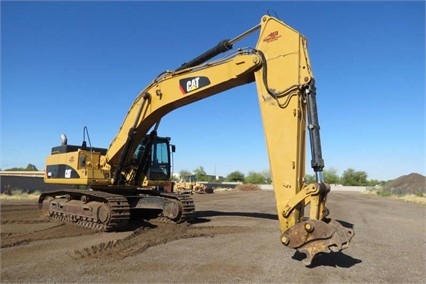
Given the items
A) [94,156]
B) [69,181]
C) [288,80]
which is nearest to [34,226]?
[69,181]

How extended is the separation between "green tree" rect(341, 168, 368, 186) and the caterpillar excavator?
382ft

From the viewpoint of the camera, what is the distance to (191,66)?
1182 cm

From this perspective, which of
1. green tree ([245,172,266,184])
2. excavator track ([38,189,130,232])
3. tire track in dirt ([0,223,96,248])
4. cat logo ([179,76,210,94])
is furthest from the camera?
green tree ([245,172,266,184])

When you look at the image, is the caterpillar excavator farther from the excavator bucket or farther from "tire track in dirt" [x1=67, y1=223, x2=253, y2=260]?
"tire track in dirt" [x1=67, y1=223, x2=253, y2=260]

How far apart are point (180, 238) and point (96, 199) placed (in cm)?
340

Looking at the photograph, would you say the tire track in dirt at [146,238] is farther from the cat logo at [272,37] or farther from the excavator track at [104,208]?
the cat logo at [272,37]

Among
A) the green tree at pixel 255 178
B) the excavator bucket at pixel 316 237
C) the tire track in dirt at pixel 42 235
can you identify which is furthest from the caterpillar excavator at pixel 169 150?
the green tree at pixel 255 178

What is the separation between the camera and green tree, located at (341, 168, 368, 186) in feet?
398

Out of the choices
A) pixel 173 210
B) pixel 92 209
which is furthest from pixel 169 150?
pixel 92 209

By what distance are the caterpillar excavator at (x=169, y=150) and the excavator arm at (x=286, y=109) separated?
0.02 m

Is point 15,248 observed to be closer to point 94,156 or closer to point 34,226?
point 34,226

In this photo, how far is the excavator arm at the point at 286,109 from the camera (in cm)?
686

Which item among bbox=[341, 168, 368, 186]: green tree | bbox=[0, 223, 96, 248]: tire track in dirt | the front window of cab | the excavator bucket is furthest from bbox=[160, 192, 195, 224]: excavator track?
bbox=[341, 168, 368, 186]: green tree

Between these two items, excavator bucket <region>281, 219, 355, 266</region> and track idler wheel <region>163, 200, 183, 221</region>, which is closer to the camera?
excavator bucket <region>281, 219, 355, 266</region>
